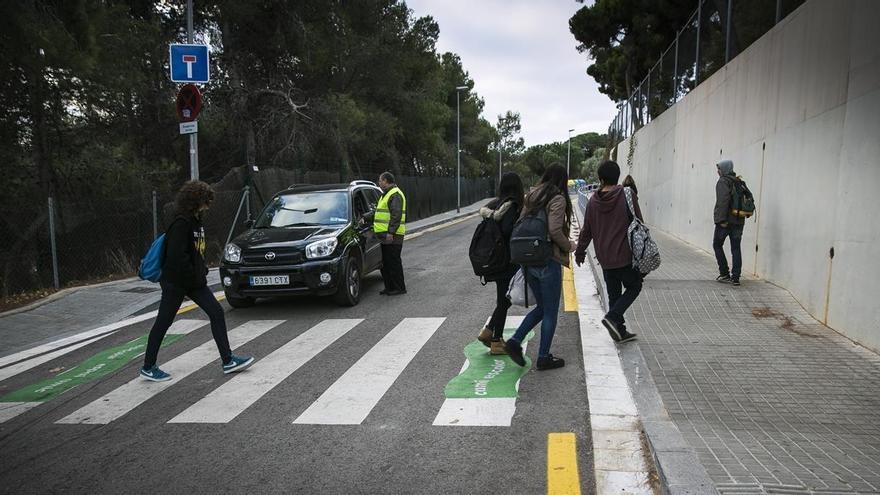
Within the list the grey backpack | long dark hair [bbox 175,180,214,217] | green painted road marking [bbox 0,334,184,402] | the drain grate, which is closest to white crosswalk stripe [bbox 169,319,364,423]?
green painted road marking [bbox 0,334,184,402]

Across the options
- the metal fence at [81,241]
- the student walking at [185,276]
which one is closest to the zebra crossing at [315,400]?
the student walking at [185,276]

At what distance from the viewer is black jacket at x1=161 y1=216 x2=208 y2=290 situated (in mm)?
5422

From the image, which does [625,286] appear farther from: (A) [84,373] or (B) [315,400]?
(A) [84,373]

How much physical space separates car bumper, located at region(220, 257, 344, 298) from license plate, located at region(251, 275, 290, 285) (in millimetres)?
42

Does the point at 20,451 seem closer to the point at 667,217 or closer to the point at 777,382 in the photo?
the point at 777,382

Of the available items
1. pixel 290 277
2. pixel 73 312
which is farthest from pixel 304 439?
pixel 73 312

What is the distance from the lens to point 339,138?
71.8ft

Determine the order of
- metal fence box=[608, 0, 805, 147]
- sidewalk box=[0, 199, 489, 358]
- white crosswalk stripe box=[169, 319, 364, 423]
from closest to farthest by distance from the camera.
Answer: white crosswalk stripe box=[169, 319, 364, 423]
sidewalk box=[0, 199, 489, 358]
metal fence box=[608, 0, 805, 147]

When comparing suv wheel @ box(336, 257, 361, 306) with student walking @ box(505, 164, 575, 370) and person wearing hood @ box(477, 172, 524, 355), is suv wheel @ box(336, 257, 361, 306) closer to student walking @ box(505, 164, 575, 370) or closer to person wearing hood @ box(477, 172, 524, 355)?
person wearing hood @ box(477, 172, 524, 355)

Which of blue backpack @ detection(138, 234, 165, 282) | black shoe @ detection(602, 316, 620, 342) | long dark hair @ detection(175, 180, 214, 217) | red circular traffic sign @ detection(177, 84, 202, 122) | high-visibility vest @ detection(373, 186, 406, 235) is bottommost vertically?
black shoe @ detection(602, 316, 620, 342)

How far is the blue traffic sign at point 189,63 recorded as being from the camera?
10312 mm

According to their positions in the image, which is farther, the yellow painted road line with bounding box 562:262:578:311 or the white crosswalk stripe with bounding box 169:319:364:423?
the yellow painted road line with bounding box 562:262:578:311

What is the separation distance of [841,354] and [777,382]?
117 cm

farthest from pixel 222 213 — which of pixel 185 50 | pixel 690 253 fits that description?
pixel 690 253
